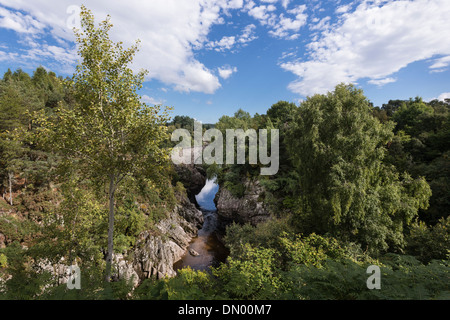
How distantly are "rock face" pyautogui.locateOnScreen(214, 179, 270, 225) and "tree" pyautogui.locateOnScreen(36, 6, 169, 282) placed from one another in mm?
15517

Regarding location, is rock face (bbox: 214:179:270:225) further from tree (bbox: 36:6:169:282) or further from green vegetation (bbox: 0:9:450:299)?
tree (bbox: 36:6:169:282)

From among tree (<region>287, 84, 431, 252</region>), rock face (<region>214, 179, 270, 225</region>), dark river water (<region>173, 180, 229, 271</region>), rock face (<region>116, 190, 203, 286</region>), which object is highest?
tree (<region>287, 84, 431, 252</region>)

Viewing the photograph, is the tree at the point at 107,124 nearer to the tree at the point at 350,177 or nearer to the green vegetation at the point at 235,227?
the green vegetation at the point at 235,227

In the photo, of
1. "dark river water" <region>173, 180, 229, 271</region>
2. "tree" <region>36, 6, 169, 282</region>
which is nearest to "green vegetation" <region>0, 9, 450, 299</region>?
"tree" <region>36, 6, 169, 282</region>

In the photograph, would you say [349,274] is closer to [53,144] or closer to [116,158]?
[116,158]

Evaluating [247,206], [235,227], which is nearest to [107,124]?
[235,227]

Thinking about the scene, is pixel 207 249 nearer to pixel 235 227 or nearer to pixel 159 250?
pixel 159 250

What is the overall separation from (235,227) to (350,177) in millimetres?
8462

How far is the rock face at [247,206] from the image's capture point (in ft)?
68.2

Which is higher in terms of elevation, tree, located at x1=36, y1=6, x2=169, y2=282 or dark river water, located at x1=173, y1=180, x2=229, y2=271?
tree, located at x1=36, y1=6, x2=169, y2=282

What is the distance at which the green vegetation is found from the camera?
4.49 meters

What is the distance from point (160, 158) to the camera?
23.3ft

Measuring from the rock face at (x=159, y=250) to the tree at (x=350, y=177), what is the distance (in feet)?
37.8

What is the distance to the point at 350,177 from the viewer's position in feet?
34.8
